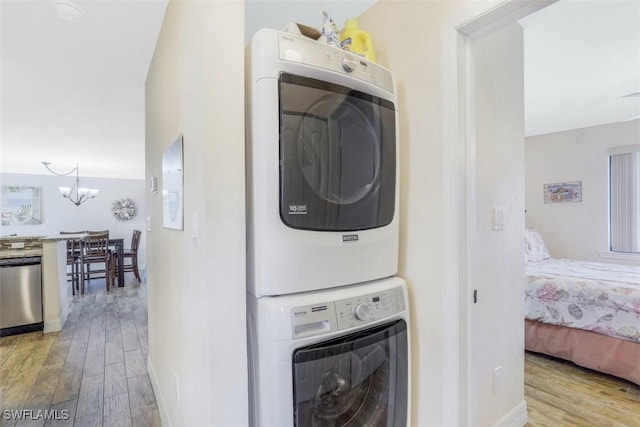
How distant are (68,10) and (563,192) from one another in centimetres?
584

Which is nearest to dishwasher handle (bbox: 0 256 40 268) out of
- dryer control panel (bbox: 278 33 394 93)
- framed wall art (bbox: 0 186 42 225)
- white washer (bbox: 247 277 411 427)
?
white washer (bbox: 247 277 411 427)

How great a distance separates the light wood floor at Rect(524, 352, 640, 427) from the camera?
76.6 inches

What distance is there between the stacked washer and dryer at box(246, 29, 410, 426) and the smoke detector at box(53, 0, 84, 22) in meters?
1.29

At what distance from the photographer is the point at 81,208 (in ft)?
22.8

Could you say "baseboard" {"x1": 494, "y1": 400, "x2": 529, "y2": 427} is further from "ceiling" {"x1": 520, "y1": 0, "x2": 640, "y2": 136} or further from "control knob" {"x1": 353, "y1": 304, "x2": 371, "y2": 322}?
"ceiling" {"x1": 520, "y1": 0, "x2": 640, "y2": 136}

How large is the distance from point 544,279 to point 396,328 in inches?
90.1

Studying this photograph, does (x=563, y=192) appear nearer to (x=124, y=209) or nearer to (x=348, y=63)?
(x=348, y=63)

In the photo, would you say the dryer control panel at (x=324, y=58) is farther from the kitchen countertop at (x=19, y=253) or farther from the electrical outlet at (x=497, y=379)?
the kitchen countertop at (x=19, y=253)

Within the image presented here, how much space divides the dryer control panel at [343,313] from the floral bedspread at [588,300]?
2190 millimetres

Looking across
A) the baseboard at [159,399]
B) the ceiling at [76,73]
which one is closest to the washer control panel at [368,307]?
the baseboard at [159,399]

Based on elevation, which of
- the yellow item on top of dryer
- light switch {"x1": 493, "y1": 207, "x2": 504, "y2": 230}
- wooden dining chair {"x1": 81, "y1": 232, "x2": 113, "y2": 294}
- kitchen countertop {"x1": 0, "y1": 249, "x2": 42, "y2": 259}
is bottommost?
wooden dining chair {"x1": 81, "y1": 232, "x2": 113, "y2": 294}

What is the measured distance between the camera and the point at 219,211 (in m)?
1.01

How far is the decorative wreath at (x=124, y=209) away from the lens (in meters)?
7.22

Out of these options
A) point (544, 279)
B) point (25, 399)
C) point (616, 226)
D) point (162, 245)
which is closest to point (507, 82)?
point (544, 279)
